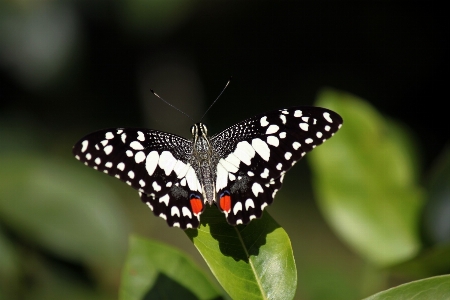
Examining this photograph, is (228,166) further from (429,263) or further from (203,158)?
(429,263)

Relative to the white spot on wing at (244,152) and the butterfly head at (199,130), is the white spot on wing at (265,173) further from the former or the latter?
the butterfly head at (199,130)

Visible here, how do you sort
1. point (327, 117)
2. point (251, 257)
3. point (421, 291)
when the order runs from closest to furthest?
point (421, 291) < point (251, 257) < point (327, 117)

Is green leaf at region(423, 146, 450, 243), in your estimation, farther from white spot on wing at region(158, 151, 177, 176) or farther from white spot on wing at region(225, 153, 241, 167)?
white spot on wing at region(158, 151, 177, 176)

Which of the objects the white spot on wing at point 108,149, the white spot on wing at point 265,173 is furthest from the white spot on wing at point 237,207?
the white spot on wing at point 108,149

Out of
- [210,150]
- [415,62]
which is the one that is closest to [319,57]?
[415,62]

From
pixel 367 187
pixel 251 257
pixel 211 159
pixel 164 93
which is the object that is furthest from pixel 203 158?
pixel 164 93

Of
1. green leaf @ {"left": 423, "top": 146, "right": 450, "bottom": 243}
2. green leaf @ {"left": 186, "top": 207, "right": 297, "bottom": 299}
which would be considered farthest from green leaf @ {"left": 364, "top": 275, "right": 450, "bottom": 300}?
green leaf @ {"left": 423, "top": 146, "right": 450, "bottom": 243}
